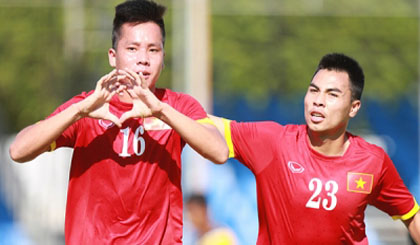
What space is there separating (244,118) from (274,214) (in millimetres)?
8063

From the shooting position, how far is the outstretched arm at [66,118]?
5.16m

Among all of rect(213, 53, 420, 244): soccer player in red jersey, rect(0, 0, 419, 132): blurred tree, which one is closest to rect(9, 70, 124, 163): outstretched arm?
rect(213, 53, 420, 244): soccer player in red jersey

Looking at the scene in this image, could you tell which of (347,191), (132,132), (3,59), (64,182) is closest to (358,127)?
(64,182)

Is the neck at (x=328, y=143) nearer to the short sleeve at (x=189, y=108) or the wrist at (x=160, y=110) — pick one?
the short sleeve at (x=189, y=108)

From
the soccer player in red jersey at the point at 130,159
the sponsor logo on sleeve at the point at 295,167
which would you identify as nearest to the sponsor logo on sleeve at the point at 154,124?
the soccer player in red jersey at the point at 130,159

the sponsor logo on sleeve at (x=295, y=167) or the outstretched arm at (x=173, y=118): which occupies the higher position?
the outstretched arm at (x=173, y=118)

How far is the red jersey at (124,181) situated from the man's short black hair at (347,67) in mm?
1455

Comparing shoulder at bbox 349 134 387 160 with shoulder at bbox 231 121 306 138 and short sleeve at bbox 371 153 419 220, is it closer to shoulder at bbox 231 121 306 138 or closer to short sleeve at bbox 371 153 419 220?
short sleeve at bbox 371 153 419 220

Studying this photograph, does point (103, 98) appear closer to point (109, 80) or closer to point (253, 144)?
point (109, 80)

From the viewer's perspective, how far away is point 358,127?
646 inches

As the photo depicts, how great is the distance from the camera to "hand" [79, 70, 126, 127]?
5.15 m

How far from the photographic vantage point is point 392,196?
6.66m

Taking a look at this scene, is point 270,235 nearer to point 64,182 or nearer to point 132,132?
point 132,132

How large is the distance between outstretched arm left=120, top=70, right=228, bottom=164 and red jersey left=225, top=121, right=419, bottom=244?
1250 millimetres
